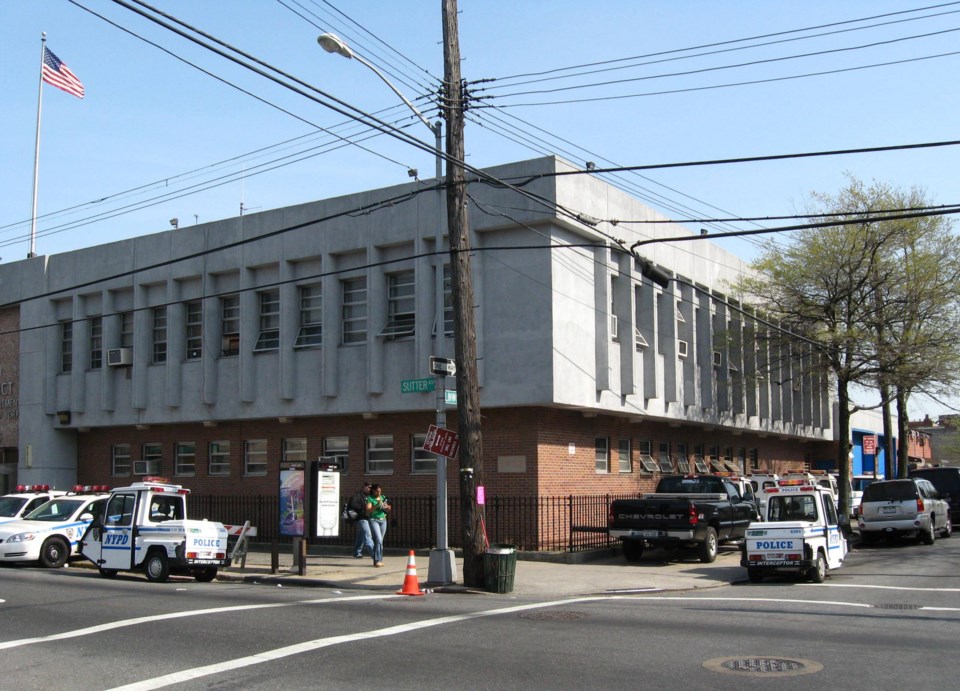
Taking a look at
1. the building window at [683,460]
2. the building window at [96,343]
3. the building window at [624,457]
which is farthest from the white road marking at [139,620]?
the building window at [96,343]

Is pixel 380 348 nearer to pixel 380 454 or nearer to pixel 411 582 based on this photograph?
pixel 380 454

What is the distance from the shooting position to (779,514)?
18719 mm

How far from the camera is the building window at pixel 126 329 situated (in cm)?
3000

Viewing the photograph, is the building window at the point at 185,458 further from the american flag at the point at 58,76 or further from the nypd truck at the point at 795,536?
the nypd truck at the point at 795,536

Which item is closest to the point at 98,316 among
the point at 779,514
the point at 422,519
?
the point at 422,519

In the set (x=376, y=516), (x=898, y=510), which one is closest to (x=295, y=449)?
(x=376, y=516)

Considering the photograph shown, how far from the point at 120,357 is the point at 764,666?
2396 cm

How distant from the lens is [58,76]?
91.7 feet

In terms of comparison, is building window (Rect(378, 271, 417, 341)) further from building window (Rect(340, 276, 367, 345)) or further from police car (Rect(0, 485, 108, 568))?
police car (Rect(0, 485, 108, 568))

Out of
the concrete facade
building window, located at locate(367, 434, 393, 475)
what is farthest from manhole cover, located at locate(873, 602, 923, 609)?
building window, located at locate(367, 434, 393, 475)

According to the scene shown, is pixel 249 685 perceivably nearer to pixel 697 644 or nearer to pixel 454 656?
pixel 454 656

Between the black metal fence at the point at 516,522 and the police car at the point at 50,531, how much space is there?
430cm

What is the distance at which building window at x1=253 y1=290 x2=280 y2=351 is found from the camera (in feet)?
88.3

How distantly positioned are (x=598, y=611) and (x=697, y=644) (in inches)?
127
